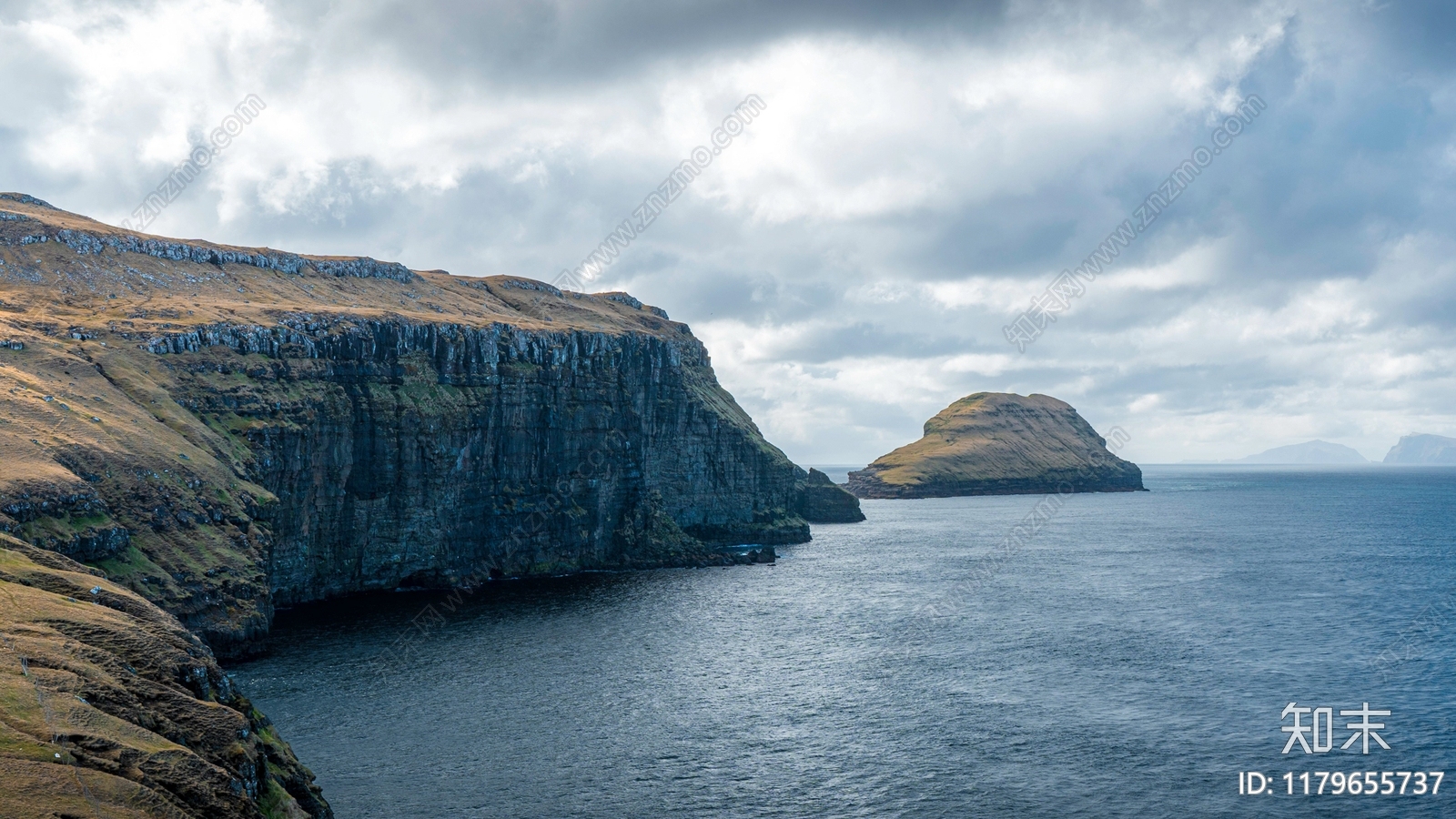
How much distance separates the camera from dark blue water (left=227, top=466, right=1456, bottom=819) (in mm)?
59125

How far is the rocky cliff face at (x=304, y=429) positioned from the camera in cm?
8756

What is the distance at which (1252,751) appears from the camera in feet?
212

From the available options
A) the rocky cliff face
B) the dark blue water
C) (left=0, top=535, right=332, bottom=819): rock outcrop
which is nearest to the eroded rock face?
the rocky cliff face

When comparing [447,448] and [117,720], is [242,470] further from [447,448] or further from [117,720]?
[117,720]

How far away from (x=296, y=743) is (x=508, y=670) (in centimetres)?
2518

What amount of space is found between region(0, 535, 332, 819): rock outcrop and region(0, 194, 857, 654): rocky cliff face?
2784 centimetres

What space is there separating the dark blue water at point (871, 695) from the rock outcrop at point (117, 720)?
12.3m

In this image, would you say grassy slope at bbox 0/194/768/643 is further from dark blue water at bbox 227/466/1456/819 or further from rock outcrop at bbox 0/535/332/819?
rock outcrop at bbox 0/535/332/819

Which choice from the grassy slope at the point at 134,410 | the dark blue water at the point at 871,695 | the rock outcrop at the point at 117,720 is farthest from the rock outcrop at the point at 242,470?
the dark blue water at the point at 871,695

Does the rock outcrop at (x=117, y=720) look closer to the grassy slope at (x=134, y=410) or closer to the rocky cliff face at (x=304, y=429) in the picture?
the grassy slope at (x=134, y=410)

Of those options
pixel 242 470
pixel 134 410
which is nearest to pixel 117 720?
pixel 134 410

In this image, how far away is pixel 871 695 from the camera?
81.7 m

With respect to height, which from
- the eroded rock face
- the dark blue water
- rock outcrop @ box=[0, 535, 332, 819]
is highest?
the eroded rock face

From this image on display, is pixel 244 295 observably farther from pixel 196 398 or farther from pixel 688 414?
pixel 688 414
